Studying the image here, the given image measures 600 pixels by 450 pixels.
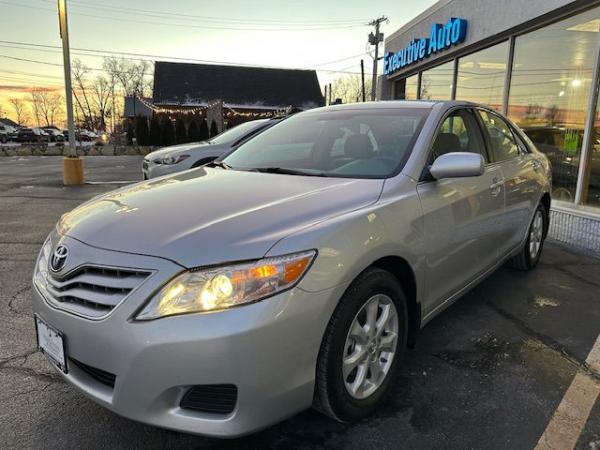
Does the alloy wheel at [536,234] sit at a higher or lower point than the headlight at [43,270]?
lower

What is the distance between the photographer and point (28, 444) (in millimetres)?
2207

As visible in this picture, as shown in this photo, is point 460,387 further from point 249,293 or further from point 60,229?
point 60,229

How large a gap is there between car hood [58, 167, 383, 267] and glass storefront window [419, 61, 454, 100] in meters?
8.81

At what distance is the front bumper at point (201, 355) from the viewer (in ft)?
5.85

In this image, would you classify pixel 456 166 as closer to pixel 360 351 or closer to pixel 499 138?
pixel 360 351

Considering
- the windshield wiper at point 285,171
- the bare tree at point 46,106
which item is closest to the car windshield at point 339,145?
the windshield wiper at point 285,171

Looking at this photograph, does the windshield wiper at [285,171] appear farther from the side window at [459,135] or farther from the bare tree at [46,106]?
the bare tree at [46,106]

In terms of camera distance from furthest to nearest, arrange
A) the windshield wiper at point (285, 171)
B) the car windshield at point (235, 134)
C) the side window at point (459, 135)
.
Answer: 1. the car windshield at point (235, 134)
2. the side window at point (459, 135)
3. the windshield wiper at point (285, 171)

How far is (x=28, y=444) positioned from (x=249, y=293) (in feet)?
4.32

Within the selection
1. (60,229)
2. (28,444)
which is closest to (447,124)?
(60,229)

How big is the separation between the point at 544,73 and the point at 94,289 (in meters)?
7.81

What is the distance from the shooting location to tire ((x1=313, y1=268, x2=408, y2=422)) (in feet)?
6.84

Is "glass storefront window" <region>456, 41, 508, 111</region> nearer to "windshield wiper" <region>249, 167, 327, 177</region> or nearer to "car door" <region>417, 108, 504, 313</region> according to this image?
"car door" <region>417, 108, 504, 313</region>

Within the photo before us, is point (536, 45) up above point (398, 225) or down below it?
above
